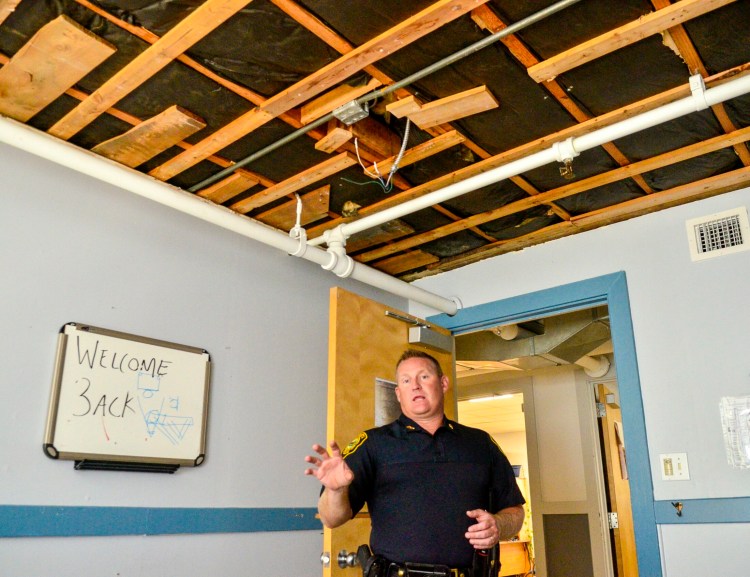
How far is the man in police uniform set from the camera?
214 centimetres

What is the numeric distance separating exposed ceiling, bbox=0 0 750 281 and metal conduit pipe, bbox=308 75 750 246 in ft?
0.33

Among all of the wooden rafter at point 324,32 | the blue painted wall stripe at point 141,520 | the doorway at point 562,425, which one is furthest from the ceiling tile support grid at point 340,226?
the doorway at point 562,425

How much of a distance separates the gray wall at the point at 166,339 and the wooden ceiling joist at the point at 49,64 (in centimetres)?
28

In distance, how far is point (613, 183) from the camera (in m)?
3.12

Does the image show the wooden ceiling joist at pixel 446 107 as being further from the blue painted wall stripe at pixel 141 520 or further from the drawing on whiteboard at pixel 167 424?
the blue painted wall stripe at pixel 141 520

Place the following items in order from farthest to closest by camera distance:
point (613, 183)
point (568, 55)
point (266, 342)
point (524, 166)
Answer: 1. point (266, 342)
2. point (613, 183)
3. point (524, 166)
4. point (568, 55)

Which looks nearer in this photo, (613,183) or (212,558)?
(212,558)

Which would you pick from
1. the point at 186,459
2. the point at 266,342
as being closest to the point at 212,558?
the point at 186,459

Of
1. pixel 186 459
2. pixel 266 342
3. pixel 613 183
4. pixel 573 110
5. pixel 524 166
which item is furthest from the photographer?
pixel 266 342

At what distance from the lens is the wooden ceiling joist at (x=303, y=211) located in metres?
3.23

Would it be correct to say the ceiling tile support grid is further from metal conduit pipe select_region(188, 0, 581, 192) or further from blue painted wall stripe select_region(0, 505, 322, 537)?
blue painted wall stripe select_region(0, 505, 322, 537)

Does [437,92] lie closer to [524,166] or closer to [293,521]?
[524,166]

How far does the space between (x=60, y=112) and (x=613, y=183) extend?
7.96ft

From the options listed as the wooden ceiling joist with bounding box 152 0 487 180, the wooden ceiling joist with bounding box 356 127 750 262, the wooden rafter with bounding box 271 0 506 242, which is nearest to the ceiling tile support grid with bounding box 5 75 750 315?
the wooden ceiling joist with bounding box 152 0 487 180
